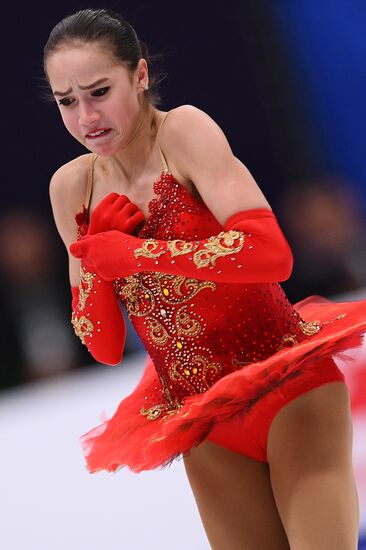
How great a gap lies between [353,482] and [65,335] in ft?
11.7

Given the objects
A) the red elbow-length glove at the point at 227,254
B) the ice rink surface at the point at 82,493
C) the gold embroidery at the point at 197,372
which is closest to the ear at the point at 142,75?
the red elbow-length glove at the point at 227,254

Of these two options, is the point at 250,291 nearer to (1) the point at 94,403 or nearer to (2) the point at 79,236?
(2) the point at 79,236

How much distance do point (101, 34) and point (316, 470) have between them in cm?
105

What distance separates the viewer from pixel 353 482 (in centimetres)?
208

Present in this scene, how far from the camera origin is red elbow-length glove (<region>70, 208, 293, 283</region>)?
78.6 inches

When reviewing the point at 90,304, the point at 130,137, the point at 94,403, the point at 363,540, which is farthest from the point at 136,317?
the point at 94,403

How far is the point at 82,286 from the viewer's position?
2.30 meters

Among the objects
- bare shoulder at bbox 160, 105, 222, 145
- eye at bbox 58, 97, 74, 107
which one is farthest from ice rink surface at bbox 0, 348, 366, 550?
A: eye at bbox 58, 97, 74, 107

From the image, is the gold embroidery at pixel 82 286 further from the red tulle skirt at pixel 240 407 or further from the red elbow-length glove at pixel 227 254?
the red tulle skirt at pixel 240 407

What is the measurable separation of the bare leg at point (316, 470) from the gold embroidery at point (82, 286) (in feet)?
1.74

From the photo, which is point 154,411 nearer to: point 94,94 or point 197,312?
point 197,312

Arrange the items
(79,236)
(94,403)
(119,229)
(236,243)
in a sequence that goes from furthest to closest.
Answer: (94,403)
(79,236)
(119,229)
(236,243)

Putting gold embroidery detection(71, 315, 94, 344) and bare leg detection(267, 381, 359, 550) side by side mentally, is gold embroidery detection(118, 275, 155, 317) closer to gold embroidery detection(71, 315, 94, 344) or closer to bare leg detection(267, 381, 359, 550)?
gold embroidery detection(71, 315, 94, 344)

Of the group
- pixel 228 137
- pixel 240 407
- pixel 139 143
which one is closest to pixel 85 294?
pixel 139 143
